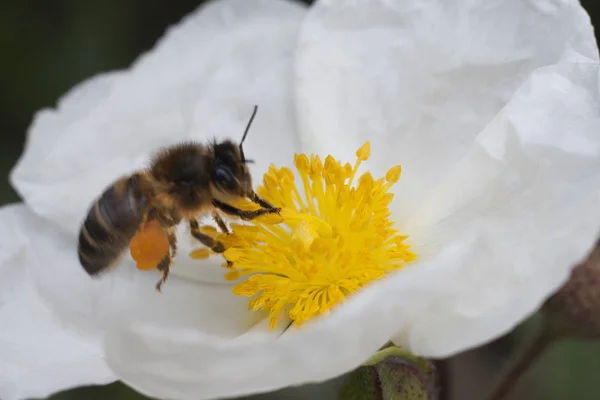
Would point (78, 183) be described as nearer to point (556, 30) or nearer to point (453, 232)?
point (453, 232)

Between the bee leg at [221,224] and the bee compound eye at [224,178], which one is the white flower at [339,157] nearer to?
the bee leg at [221,224]

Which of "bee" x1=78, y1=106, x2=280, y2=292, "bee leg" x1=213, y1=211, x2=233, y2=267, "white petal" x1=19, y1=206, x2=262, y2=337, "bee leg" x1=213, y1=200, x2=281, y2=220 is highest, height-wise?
"bee" x1=78, y1=106, x2=280, y2=292

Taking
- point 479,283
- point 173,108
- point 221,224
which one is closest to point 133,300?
point 221,224

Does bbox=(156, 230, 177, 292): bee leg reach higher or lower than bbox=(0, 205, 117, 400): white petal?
higher

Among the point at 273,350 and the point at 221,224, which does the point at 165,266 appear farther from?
the point at 273,350

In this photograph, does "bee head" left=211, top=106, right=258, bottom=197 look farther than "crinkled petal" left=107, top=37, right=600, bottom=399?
Yes

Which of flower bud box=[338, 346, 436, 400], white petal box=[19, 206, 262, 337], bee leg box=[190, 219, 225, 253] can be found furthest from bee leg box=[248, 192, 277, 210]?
flower bud box=[338, 346, 436, 400]

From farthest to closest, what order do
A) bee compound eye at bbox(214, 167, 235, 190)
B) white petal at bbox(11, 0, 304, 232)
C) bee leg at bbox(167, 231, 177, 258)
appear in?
1. white petal at bbox(11, 0, 304, 232)
2. bee leg at bbox(167, 231, 177, 258)
3. bee compound eye at bbox(214, 167, 235, 190)

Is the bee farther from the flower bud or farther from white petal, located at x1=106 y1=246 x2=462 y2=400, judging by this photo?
the flower bud
